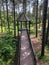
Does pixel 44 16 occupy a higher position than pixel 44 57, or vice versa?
pixel 44 16

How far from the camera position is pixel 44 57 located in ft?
44.8

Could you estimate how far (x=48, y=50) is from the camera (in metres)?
16.2

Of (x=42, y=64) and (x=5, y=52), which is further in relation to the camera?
(x=5, y=52)

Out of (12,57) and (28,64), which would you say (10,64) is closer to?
(12,57)

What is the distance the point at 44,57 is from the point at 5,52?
360 cm

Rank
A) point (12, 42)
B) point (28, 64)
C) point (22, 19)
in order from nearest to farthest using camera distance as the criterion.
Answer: point (28, 64), point (12, 42), point (22, 19)

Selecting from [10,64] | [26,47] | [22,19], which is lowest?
[10,64]

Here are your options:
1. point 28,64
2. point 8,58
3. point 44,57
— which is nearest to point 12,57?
point 8,58

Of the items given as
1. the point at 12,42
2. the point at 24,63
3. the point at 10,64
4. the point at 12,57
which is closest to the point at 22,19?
the point at 12,42

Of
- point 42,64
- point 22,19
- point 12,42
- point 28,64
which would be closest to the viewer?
point 28,64

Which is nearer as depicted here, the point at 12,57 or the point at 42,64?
the point at 42,64

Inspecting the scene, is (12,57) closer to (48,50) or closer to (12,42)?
(48,50)

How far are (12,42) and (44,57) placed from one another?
651cm

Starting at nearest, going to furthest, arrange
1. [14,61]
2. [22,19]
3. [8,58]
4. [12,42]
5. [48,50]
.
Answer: [14,61]
[8,58]
[48,50]
[12,42]
[22,19]
